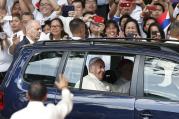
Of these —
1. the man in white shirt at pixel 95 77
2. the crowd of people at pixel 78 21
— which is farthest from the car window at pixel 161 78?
the crowd of people at pixel 78 21

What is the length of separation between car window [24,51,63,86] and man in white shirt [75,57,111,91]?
0.38 metres

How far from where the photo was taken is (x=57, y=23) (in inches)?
379

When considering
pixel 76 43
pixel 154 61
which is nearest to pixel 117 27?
pixel 76 43

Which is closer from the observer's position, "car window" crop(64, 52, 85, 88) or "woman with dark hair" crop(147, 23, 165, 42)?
"car window" crop(64, 52, 85, 88)

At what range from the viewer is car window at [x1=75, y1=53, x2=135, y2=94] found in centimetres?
639

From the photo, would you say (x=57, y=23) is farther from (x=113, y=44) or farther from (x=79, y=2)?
(x=113, y=44)

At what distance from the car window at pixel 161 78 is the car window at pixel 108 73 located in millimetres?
234

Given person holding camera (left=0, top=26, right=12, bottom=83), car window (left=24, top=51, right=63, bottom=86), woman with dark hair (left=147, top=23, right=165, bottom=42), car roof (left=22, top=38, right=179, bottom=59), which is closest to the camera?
car roof (left=22, top=38, right=179, bottom=59)

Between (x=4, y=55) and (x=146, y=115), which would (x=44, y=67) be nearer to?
(x=146, y=115)

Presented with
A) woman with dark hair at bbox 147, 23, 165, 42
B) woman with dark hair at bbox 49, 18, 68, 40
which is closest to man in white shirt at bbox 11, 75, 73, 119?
woman with dark hair at bbox 147, 23, 165, 42

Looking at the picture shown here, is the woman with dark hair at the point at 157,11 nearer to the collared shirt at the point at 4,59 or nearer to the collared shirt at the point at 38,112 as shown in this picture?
the collared shirt at the point at 4,59

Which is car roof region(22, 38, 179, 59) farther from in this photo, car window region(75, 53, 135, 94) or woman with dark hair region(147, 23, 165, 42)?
woman with dark hair region(147, 23, 165, 42)

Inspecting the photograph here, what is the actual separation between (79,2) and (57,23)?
1374 millimetres

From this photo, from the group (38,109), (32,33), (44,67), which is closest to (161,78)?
(44,67)
